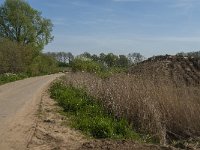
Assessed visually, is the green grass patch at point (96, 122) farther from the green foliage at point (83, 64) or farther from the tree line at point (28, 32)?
the tree line at point (28, 32)

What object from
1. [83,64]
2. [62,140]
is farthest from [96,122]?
[83,64]

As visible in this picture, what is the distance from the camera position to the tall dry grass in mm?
12984

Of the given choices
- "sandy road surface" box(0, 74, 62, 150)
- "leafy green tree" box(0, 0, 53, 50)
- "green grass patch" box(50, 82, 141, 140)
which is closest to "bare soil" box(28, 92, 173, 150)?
"sandy road surface" box(0, 74, 62, 150)

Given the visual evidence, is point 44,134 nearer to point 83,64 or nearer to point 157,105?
point 157,105

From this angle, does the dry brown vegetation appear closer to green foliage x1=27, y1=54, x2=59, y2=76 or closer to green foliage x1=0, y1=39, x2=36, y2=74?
green foliage x1=0, y1=39, x2=36, y2=74

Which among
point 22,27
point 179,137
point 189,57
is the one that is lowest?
point 179,137

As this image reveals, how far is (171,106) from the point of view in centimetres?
1374

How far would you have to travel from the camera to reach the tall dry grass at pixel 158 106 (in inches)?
511


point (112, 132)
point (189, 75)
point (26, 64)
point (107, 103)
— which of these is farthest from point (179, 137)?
point (26, 64)

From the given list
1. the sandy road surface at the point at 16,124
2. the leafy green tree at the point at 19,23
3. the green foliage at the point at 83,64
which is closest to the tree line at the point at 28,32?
the leafy green tree at the point at 19,23

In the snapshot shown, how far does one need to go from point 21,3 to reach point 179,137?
68511 millimetres

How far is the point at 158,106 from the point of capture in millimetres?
13898

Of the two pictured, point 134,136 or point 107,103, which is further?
point 107,103

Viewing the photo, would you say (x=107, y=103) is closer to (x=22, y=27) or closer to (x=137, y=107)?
(x=137, y=107)
